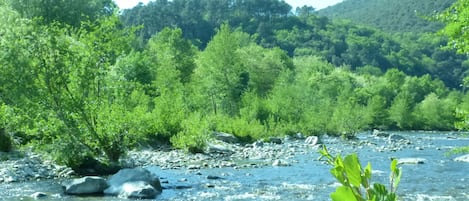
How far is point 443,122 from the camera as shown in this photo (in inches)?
2985

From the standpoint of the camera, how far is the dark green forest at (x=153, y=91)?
1827cm

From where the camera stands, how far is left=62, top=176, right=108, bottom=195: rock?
15.3 metres

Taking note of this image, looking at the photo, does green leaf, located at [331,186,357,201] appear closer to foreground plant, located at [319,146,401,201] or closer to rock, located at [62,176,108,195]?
foreground plant, located at [319,146,401,201]

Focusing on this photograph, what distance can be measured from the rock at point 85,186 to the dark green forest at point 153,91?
295 cm

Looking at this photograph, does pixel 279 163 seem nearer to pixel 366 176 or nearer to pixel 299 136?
pixel 299 136

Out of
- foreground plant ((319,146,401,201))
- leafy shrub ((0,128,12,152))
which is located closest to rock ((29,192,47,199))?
leafy shrub ((0,128,12,152))

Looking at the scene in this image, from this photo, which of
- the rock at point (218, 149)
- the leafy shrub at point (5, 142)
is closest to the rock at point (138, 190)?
the leafy shrub at point (5, 142)

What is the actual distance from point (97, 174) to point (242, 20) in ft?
465

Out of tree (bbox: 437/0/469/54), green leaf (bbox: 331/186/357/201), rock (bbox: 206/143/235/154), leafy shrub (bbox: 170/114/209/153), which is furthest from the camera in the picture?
rock (bbox: 206/143/235/154)

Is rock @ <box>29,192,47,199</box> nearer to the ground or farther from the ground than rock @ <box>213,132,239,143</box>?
farther from the ground

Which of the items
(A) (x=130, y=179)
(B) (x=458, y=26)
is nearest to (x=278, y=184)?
(A) (x=130, y=179)

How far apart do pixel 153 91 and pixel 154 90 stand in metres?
10.1

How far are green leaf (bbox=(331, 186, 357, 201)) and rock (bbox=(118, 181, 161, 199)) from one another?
47.0 feet

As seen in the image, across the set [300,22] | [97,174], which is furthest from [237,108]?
[300,22]
